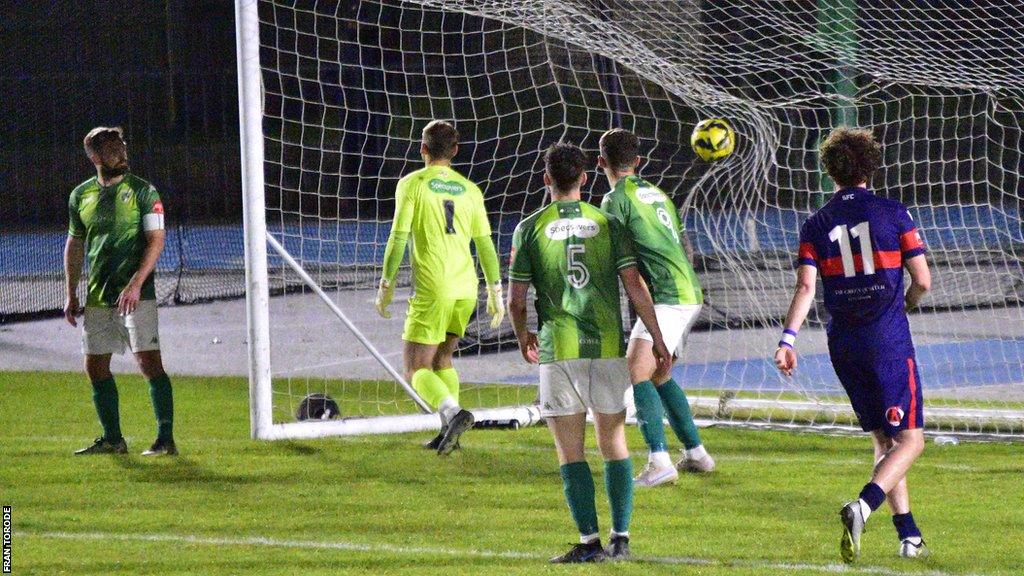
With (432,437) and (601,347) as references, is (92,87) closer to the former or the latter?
(432,437)

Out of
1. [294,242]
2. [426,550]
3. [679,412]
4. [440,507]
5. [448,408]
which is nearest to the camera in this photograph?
[426,550]

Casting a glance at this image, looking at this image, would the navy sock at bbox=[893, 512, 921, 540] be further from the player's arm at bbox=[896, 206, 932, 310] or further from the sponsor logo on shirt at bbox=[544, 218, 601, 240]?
the sponsor logo on shirt at bbox=[544, 218, 601, 240]

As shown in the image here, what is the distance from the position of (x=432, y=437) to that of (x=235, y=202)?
798 inches

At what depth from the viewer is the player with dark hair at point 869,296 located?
4727 mm

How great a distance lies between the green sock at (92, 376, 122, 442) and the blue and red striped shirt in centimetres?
437

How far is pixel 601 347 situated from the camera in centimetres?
481

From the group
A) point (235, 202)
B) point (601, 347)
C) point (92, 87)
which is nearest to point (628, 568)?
point (601, 347)

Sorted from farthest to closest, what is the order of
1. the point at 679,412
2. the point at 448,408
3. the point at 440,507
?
the point at 448,408, the point at 679,412, the point at 440,507

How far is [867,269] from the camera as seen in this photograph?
474 cm

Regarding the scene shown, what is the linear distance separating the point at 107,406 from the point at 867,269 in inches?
180

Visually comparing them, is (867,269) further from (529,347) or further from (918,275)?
(529,347)

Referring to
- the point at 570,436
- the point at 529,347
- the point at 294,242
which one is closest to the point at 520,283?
the point at 529,347

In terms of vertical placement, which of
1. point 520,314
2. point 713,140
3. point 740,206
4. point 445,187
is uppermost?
point 713,140

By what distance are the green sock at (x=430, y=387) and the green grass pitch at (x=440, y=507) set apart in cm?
35
